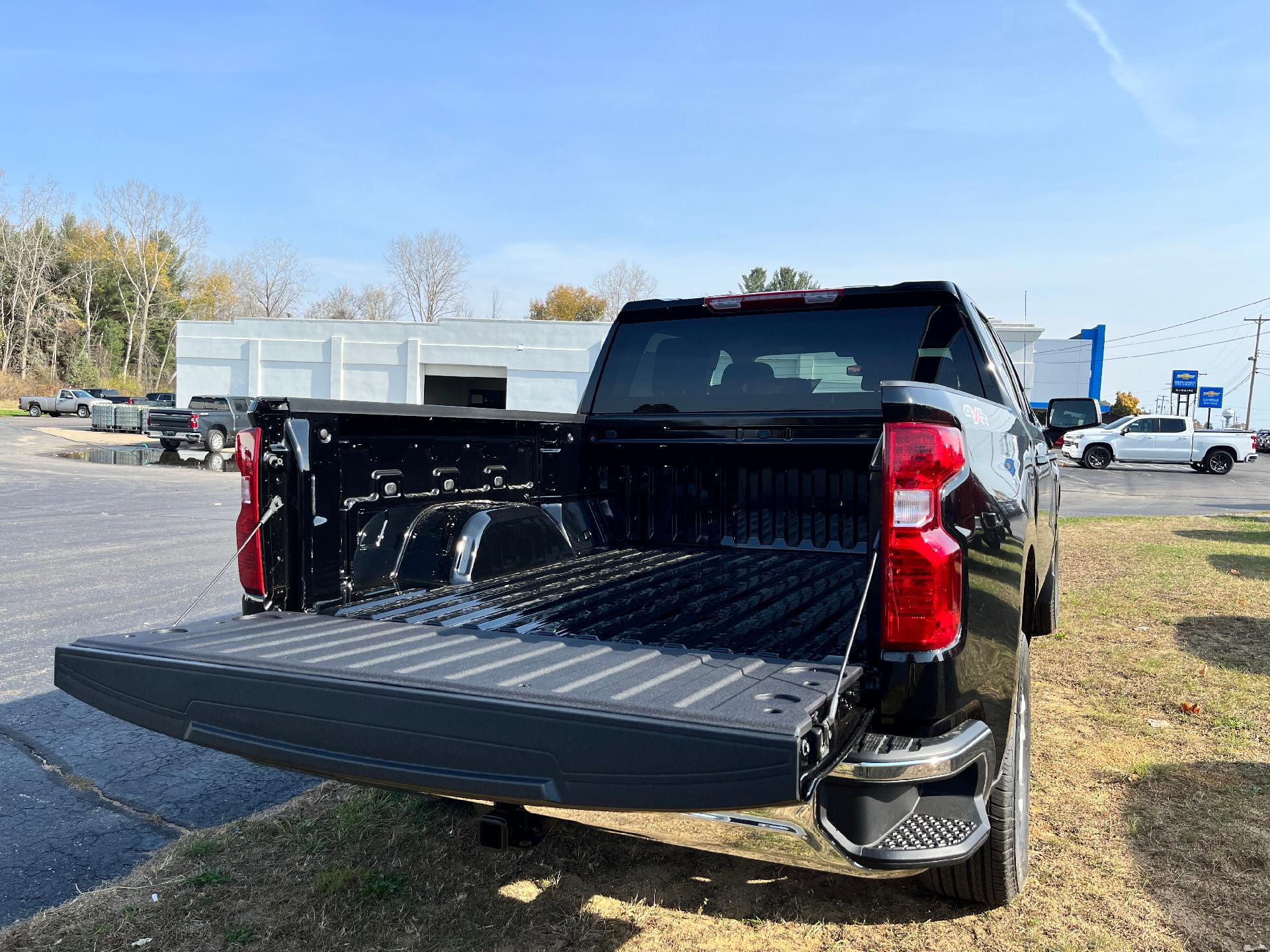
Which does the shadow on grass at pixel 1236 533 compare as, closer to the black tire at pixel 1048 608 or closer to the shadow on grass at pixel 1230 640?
the shadow on grass at pixel 1230 640

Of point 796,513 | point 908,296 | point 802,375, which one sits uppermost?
point 908,296

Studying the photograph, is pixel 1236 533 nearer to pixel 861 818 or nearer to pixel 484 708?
pixel 861 818

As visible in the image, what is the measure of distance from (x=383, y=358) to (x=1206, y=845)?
3475 centimetres

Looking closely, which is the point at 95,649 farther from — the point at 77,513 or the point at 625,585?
the point at 77,513

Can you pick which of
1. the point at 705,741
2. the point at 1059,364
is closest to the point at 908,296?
the point at 705,741

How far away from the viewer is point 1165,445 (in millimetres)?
31484

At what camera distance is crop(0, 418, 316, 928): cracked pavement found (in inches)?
131

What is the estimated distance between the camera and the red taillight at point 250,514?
278 cm

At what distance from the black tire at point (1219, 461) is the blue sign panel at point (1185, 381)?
43.7m

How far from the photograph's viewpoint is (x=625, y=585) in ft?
11.4

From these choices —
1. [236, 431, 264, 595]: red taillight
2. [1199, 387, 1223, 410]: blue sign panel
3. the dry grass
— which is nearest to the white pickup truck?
the dry grass

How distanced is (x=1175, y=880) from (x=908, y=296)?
2.39 metres

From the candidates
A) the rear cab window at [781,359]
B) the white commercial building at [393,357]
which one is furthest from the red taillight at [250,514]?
the white commercial building at [393,357]

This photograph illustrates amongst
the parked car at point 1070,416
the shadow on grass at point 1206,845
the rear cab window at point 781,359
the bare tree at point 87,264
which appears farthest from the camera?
the bare tree at point 87,264
